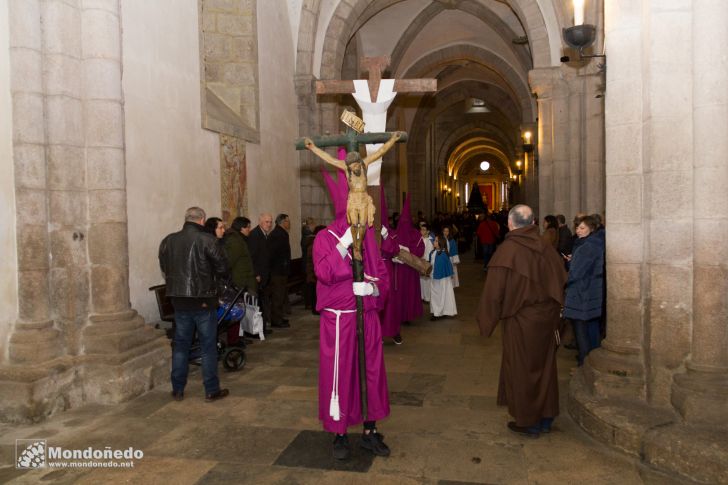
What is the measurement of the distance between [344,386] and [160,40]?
16.5ft

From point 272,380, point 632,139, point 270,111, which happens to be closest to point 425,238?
point 270,111

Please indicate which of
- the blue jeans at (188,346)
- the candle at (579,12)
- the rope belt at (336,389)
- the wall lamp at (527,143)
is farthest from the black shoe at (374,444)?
the wall lamp at (527,143)

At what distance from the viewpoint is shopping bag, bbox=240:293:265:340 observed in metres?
7.45

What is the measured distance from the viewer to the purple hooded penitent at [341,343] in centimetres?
380

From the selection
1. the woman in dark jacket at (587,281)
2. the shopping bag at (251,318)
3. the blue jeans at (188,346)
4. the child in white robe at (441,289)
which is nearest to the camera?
the blue jeans at (188,346)

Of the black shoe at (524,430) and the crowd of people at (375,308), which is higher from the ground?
the crowd of people at (375,308)

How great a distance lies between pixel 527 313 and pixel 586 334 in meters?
1.90

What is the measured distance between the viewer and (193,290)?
200 inches

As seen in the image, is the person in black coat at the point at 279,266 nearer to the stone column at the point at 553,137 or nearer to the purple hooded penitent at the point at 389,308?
the purple hooded penitent at the point at 389,308

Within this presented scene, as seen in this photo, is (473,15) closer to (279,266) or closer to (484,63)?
(484,63)

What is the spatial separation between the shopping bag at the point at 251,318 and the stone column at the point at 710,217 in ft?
16.3

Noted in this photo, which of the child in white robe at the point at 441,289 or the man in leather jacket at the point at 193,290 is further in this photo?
the child in white robe at the point at 441,289

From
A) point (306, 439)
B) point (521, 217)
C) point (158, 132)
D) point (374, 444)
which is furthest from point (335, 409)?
point (158, 132)

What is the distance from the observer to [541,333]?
419cm
